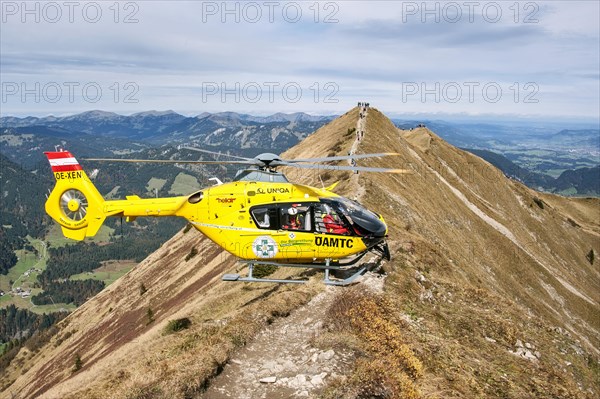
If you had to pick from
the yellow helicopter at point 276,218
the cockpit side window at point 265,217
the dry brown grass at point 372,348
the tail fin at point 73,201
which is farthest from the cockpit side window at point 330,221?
the tail fin at point 73,201

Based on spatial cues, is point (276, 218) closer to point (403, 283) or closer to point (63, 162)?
point (403, 283)

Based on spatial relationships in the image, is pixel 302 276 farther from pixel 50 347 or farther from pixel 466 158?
pixel 466 158

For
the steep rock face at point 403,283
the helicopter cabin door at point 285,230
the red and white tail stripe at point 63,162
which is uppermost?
the red and white tail stripe at point 63,162

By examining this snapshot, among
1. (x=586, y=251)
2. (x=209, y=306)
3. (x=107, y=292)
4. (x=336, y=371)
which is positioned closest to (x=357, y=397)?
(x=336, y=371)

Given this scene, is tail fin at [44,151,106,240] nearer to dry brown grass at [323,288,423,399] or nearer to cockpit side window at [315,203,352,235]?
cockpit side window at [315,203,352,235]

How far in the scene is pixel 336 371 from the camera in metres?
12.5

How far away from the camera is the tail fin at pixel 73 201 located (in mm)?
20891

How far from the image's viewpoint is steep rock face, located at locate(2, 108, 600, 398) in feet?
49.3

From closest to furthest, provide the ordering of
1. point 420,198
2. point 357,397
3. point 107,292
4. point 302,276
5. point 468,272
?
point 357,397 < point 302,276 < point 468,272 < point 420,198 < point 107,292

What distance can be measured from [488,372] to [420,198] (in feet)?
121

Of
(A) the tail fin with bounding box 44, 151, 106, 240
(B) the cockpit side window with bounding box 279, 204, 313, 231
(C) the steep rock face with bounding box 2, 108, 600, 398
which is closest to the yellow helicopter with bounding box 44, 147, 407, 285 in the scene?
(B) the cockpit side window with bounding box 279, 204, 313, 231

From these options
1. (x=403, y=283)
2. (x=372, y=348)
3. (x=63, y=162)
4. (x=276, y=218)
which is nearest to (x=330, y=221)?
(x=276, y=218)

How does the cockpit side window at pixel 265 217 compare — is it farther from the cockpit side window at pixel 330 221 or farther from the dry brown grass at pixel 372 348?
the dry brown grass at pixel 372 348

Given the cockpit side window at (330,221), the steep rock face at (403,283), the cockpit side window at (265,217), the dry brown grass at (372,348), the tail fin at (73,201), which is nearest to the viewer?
the dry brown grass at (372,348)
